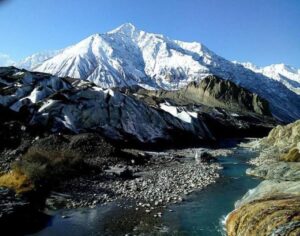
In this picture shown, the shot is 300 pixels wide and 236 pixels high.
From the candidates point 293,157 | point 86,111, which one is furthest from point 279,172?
point 86,111

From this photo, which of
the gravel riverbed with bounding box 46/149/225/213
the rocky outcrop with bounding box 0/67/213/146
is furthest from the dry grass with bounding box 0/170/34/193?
the rocky outcrop with bounding box 0/67/213/146

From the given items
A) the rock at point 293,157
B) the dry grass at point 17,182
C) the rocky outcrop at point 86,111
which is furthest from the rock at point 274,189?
the rocky outcrop at point 86,111

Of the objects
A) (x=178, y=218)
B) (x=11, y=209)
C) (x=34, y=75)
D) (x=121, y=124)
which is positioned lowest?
(x=178, y=218)

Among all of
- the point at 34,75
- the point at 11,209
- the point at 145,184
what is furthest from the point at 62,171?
the point at 34,75

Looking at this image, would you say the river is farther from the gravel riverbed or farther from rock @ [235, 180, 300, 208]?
rock @ [235, 180, 300, 208]

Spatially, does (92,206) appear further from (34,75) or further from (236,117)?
(236,117)

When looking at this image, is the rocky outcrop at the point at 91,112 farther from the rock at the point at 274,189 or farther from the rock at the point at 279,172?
the rock at the point at 274,189

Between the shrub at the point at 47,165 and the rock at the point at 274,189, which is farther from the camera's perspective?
the shrub at the point at 47,165

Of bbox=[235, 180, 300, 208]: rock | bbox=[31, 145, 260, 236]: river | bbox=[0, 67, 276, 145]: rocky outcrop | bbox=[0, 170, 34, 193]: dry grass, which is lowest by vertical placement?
bbox=[31, 145, 260, 236]: river
